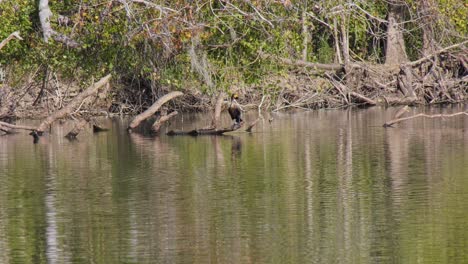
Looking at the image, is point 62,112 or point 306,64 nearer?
point 62,112

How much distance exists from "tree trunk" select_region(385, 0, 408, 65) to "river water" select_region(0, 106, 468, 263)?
46.4 ft

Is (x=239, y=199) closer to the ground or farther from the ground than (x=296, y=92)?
closer to the ground

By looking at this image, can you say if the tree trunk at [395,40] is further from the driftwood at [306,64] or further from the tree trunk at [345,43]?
the driftwood at [306,64]

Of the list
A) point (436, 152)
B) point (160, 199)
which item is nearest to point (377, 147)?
point (436, 152)

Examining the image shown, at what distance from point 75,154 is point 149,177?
15.5 feet

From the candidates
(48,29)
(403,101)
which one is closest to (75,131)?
(48,29)

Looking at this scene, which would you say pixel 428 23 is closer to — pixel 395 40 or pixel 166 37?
pixel 395 40

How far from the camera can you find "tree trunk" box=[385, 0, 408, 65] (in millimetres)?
40322

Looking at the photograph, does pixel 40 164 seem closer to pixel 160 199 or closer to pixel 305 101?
pixel 160 199

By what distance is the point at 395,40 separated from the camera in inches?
1625

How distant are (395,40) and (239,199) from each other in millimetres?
25968

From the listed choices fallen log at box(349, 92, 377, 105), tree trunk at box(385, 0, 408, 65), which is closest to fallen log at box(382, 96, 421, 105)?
fallen log at box(349, 92, 377, 105)

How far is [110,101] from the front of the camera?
37750 millimetres

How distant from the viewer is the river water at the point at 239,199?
12609 millimetres
